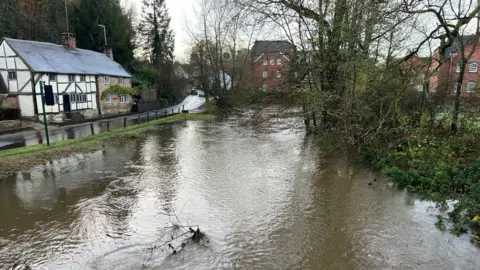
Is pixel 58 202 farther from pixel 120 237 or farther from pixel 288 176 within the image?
pixel 288 176

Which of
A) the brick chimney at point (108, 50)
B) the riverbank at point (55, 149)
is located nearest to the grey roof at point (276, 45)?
the riverbank at point (55, 149)

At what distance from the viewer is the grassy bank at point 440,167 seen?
285 inches

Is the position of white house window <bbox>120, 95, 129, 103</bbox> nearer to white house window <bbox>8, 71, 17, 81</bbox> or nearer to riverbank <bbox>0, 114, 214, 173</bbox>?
white house window <bbox>8, 71, 17, 81</bbox>

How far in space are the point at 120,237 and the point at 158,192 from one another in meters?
2.79

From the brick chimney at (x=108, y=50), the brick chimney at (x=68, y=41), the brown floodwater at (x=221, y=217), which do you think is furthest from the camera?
the brick chimney at (x=108, y=50)

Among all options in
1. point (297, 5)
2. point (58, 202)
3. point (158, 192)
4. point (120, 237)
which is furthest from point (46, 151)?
point (297, 5)

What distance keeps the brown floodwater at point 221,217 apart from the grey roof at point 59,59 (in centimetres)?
1453

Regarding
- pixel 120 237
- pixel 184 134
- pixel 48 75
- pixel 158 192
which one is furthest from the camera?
pixel 48 75

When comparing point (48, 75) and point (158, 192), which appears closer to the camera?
point (158, 192)

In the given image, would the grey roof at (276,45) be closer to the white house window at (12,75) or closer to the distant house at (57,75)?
the distant house at (57,75)

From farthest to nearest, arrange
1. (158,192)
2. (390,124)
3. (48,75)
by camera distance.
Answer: (48,75), (390,124), (158,192)

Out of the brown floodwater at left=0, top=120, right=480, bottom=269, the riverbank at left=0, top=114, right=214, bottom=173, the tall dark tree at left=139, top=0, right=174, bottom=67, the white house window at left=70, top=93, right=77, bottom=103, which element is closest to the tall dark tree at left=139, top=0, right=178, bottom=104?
the tall dark tree at left=139, top=0, right=174, bottom=67

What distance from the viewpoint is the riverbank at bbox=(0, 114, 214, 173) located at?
1292 cm

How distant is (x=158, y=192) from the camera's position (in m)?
9.70
